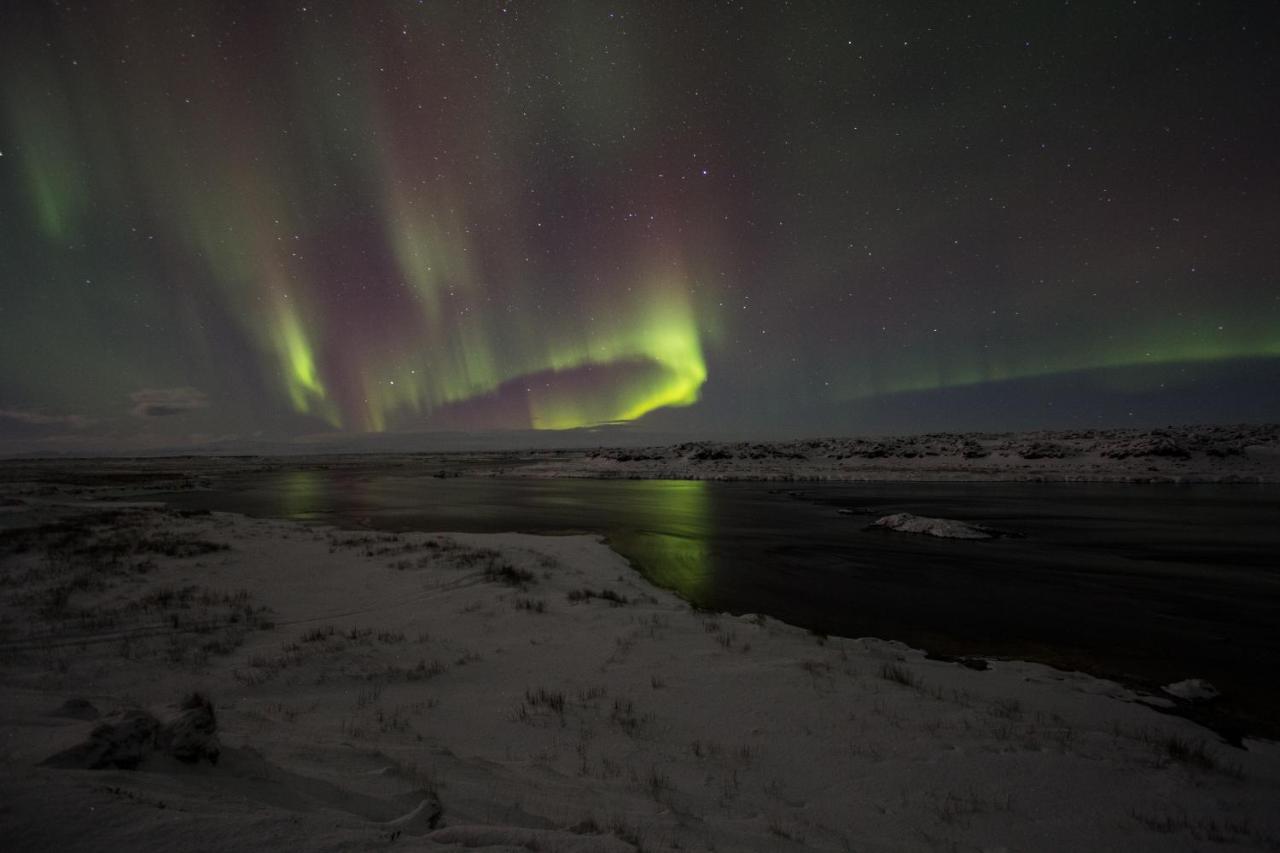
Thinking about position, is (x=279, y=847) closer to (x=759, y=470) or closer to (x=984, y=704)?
(x=984, y=704)

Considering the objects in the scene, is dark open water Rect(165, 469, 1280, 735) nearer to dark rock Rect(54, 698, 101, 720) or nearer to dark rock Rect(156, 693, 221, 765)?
dark rock Rect(156, 693, 221, 765)

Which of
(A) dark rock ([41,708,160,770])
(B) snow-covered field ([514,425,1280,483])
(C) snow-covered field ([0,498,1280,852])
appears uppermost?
(A) dark rock ([41,708,160,770])

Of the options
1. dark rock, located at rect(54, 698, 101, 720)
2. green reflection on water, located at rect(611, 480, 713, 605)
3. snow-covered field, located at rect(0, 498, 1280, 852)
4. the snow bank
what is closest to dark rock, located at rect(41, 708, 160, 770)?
snow-covered field, located at rect(0, 498, 1280, 852)

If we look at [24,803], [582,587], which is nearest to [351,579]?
[582,587]

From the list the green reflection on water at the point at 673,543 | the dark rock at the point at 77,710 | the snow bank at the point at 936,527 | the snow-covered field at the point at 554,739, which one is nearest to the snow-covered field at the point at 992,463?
the green reflection on water at the point at 673,543

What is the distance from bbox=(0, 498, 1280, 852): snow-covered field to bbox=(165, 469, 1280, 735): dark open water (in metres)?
2.72

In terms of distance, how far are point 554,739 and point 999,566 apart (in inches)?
769

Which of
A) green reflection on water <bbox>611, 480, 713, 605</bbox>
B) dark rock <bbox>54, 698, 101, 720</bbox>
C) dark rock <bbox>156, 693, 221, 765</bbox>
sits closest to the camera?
dark rock <bbox>156, 693, 221, 765</bbox>

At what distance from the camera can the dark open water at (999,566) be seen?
1174 cm

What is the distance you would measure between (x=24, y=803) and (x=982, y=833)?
7.14 m

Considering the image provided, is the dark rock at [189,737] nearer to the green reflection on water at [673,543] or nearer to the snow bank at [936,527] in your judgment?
the green reflection on water at [673,543]

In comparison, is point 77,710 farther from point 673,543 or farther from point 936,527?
point 936,527

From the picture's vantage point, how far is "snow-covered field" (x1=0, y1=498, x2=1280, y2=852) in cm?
395

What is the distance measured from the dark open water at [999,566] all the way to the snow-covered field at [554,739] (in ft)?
8.92
